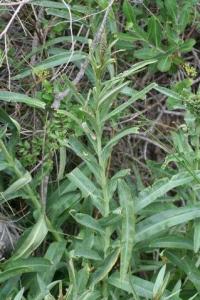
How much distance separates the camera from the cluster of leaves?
76.7 inches

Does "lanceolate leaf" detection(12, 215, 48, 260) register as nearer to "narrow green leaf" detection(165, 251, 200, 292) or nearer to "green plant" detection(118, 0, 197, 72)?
"narrow green leaf" detection(165, 251, 200, 292)

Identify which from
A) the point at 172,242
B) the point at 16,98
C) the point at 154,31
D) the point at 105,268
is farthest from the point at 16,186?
the point at 154,31

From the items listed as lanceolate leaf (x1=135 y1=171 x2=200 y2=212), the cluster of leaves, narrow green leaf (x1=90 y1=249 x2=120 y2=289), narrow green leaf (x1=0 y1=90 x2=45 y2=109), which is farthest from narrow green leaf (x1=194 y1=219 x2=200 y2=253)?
narrow green leaf (x1=0 y1=90 x2=45 y2=109)

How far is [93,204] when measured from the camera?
2133mm

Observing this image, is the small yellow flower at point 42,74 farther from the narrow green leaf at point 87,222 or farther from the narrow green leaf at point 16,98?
the narrow green leaf at point 87,222

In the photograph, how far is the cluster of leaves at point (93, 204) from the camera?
195cm

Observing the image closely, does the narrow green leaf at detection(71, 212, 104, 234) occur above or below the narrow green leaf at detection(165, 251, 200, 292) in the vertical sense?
above

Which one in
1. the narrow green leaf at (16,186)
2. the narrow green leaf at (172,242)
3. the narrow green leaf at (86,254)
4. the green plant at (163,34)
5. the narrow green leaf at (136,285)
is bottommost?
the narrow green leaf at (136,285)

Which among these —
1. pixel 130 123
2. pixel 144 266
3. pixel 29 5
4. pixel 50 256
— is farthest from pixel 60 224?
pixel 29 5

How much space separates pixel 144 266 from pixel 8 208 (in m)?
0.53

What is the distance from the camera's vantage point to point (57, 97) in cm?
227

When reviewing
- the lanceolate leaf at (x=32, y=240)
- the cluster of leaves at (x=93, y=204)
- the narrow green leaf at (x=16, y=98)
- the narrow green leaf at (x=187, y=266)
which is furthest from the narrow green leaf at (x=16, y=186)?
the narrow green leaf at (x=187, y=266)

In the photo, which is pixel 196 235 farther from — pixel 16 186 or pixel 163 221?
pixel 16 186

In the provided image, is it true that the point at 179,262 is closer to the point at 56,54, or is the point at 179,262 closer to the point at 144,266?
the point at 144,266
